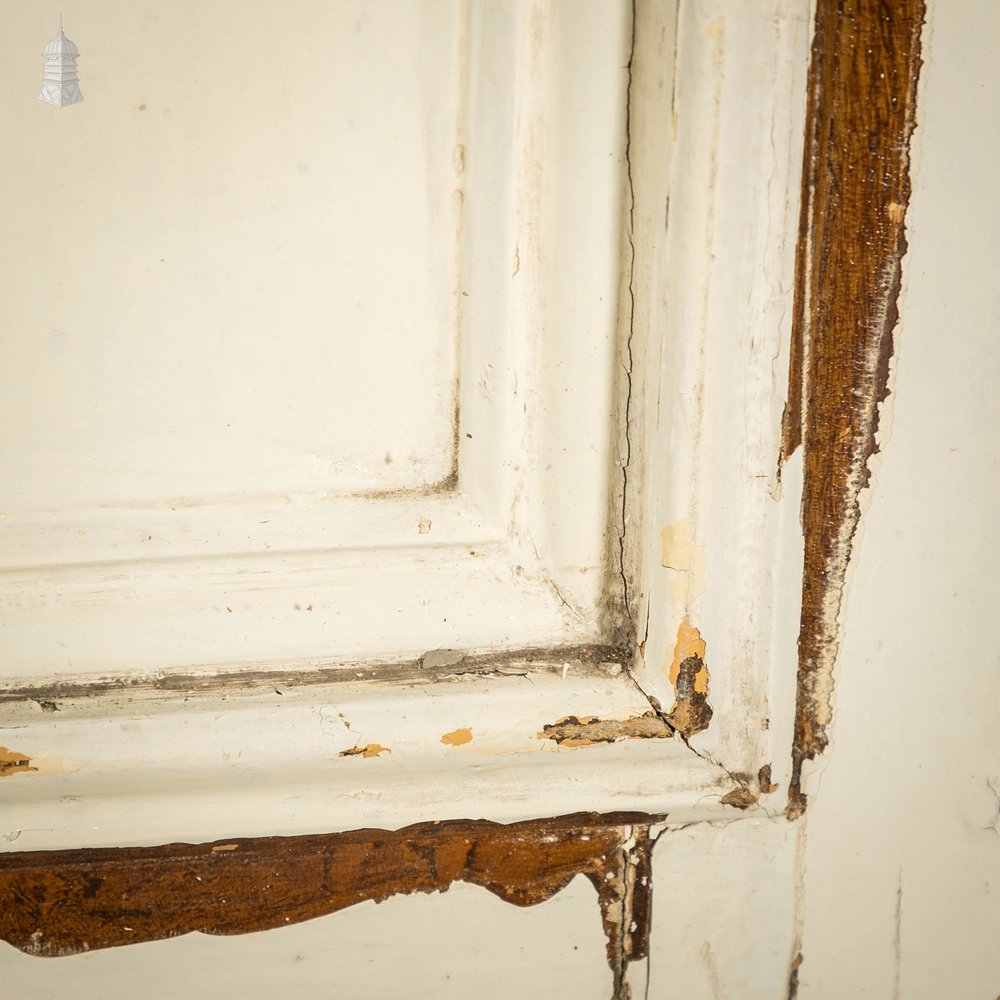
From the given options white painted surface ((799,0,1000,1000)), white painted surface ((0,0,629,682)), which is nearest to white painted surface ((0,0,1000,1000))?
white painted surface ((799,0,1000,1000))

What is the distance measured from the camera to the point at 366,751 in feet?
1.89

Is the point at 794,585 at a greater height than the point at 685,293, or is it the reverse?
the point at 685,293

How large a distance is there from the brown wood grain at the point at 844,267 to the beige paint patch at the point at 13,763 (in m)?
0.63

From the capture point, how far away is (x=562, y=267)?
556 millimetres

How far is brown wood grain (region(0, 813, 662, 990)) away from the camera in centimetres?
58

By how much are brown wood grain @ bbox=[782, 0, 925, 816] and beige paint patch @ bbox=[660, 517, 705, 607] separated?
0.09 metres

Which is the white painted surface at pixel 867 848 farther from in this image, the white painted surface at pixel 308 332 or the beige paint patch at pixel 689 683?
the white painted surface at pixel 308 332

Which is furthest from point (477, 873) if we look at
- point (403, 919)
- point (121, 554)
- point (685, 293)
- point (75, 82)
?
point (75, 82)

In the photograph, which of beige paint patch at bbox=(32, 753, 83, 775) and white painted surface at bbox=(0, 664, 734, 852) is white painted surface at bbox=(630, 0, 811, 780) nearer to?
white painted surface at bbox=(0, 664, 734, 852)

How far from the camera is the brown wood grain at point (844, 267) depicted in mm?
520

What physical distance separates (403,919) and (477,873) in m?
0.07

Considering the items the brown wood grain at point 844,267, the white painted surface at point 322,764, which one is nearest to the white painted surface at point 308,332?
the white painted surface at point 322,764

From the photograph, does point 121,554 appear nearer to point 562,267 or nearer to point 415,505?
point 415,505

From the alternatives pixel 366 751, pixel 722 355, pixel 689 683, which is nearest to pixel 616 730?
pixel 689 683
